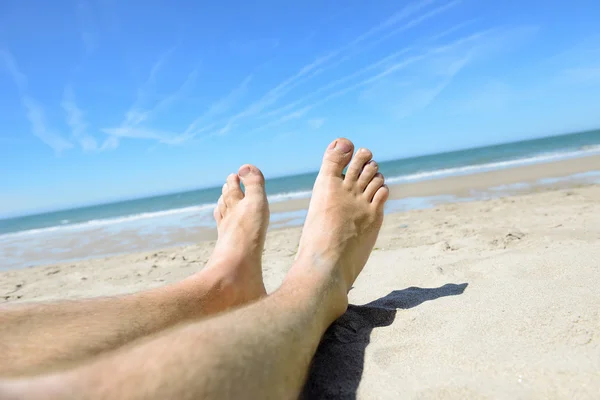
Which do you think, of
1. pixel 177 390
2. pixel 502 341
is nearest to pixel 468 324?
pixel 502 341

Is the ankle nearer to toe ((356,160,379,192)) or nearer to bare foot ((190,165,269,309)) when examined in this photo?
bare foot ((190,165,269,309))

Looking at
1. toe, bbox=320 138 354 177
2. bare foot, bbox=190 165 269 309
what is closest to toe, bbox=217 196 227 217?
bare foot, bbox=190 165 269 309

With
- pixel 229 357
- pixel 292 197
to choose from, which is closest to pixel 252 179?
pixel 229 357

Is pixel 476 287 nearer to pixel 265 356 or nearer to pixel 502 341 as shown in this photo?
pixel 502 341

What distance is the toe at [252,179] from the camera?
209 cm

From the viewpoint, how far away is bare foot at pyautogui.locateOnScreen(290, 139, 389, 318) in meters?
1.35

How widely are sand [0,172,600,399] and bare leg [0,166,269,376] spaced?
0.37 meters

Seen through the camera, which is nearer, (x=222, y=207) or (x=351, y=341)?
(x=351, y=341)

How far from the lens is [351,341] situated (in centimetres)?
112

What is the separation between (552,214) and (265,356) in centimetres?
322

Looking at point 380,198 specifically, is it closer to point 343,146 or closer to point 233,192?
point 343,146

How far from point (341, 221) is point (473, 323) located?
80cm

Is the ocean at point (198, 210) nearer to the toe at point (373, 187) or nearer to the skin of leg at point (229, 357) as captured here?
the toe at point (373, 187)

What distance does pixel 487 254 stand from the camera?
6.44ft
